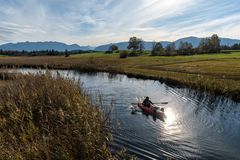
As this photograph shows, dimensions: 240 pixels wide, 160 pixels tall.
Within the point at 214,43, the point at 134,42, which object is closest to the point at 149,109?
the point at 214,43

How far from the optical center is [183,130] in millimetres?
22000

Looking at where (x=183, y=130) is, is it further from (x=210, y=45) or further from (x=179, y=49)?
(x=179, y=49)

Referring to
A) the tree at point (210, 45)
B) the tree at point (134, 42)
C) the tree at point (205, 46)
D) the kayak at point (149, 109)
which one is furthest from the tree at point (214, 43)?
the kayak at point (149, 109)

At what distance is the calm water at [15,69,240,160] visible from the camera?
17.2 m

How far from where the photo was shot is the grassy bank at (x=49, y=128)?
1107 centimetres

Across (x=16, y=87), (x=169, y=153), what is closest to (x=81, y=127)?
(x=169, y=153)

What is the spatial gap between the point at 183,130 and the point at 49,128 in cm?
1148

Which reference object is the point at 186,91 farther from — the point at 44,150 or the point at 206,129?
the point at 44,150

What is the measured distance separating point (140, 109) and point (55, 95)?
12359 millimetres

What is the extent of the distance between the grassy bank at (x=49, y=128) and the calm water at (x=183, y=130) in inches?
72.5

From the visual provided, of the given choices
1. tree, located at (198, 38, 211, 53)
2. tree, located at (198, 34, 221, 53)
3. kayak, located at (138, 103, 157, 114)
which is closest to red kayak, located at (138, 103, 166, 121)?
kayak, located at (138, 103, 157, 114)

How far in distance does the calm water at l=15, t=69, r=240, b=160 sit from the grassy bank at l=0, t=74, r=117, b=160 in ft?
6.05

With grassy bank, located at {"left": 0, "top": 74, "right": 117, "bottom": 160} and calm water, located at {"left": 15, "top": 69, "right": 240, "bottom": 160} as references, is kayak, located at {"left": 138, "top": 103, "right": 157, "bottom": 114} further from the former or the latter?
grassy bank, located at {"left": 0, "top": 74, "right": 117, "bottom": 160}

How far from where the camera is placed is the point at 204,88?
129 ft
